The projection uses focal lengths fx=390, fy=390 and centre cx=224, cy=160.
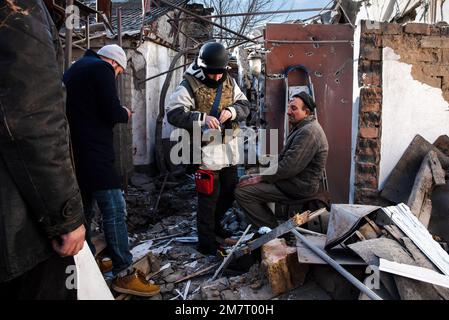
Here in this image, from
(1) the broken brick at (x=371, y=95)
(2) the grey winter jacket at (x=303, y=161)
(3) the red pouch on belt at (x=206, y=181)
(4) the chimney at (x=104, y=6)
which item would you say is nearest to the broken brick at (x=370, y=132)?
(1) the broken brick at (x=371, y=95)

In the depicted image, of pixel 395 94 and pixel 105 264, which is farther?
pixel 395 94

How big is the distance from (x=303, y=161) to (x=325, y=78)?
1.59 meters

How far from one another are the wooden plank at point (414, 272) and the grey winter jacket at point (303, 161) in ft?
5.15

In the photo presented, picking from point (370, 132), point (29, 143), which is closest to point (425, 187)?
point (370, 132)

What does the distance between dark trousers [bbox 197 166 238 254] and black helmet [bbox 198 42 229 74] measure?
1.00 metres

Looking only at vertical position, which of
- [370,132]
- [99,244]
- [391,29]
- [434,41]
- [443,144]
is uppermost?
[391,29]

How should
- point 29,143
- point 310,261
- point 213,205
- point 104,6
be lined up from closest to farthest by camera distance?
point 29,143
point 310,261
point 213,205
point 104,6

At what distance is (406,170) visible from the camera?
3.80m

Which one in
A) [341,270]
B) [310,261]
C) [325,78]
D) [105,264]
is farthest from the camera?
[325,78]

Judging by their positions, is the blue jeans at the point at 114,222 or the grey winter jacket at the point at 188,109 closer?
the blue jeans at the point at 114,222

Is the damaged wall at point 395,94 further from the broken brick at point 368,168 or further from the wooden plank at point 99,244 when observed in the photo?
the wooden plank at point 99,244

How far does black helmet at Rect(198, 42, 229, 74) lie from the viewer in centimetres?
366

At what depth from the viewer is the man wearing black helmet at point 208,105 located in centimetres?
366

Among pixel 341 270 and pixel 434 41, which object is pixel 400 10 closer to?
pixel 434 41
